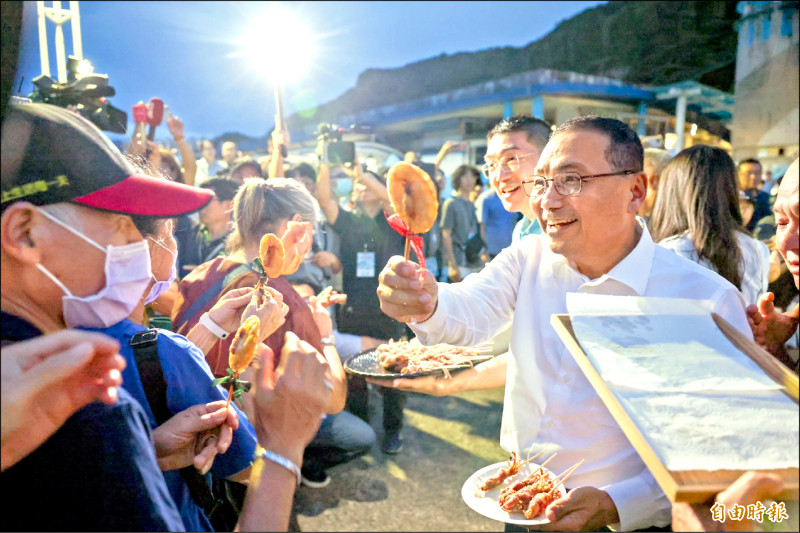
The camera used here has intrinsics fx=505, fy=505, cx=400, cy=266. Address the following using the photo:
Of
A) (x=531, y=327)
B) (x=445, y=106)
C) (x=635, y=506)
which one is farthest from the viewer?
(x=445, y=106)

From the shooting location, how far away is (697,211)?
Answer: 324 cm

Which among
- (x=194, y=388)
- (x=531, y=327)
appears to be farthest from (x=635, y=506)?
(x=194, y=388)

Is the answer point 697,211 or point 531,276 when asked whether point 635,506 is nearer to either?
point 531,276

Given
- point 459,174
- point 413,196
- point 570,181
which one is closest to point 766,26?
point 459,174

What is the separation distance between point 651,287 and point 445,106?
49.4ft

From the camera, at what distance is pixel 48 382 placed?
2.92ft

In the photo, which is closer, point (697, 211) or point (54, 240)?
point (54, 240)

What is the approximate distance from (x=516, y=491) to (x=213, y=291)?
1809 millimetres

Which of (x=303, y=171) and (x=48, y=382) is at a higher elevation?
(x=303, y=171)

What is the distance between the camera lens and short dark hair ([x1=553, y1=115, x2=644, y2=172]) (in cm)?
214

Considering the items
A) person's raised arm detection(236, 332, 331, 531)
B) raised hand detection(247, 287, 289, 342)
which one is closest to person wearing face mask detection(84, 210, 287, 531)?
raised hand detection(247, 287, 289, 342)

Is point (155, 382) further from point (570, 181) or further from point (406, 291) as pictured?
point (570, 181)

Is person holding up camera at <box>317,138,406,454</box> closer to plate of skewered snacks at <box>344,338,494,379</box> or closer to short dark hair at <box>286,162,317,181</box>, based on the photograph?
short dark hair at <box>286,162,317,181</box>

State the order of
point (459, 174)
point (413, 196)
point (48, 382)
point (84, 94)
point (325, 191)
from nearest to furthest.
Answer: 1. point (48, 382)
2. point (413, 196)
3. point (84, 94)
4. point (325, 191)
5. point (459, 174)
